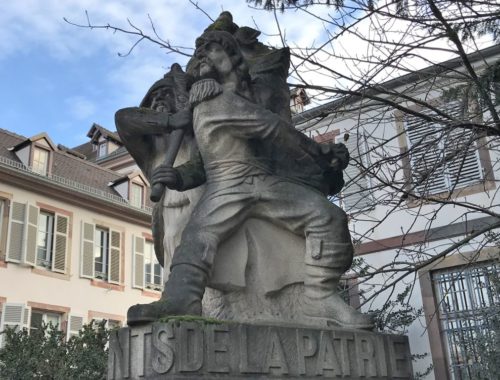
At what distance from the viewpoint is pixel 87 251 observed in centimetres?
2147

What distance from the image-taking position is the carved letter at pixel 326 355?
2.56m

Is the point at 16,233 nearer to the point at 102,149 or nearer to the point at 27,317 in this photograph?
the point at 27,317

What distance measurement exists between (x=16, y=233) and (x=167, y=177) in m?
17.8

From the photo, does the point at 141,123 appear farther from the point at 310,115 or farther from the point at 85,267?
the point at 85,267

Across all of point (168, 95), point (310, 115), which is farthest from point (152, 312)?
point (310, 115)

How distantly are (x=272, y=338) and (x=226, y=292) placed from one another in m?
0.43

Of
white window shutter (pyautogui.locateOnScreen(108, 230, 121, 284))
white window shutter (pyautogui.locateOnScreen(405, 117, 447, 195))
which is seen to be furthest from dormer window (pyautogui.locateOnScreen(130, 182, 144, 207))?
white window shutter (pyautogui.locateOnScreen(405, 117, 447, 195))

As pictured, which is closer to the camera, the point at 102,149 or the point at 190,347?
the point at 190,347

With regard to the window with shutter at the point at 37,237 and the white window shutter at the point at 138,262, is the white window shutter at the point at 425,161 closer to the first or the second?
the window with shutter at the point at 37,237

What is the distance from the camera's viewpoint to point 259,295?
9.43 ft

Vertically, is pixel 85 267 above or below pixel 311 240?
above

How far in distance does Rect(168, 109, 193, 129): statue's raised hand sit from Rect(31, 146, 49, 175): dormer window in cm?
1903

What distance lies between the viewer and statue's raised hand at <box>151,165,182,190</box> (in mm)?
2861

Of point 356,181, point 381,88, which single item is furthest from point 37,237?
point 381,88
